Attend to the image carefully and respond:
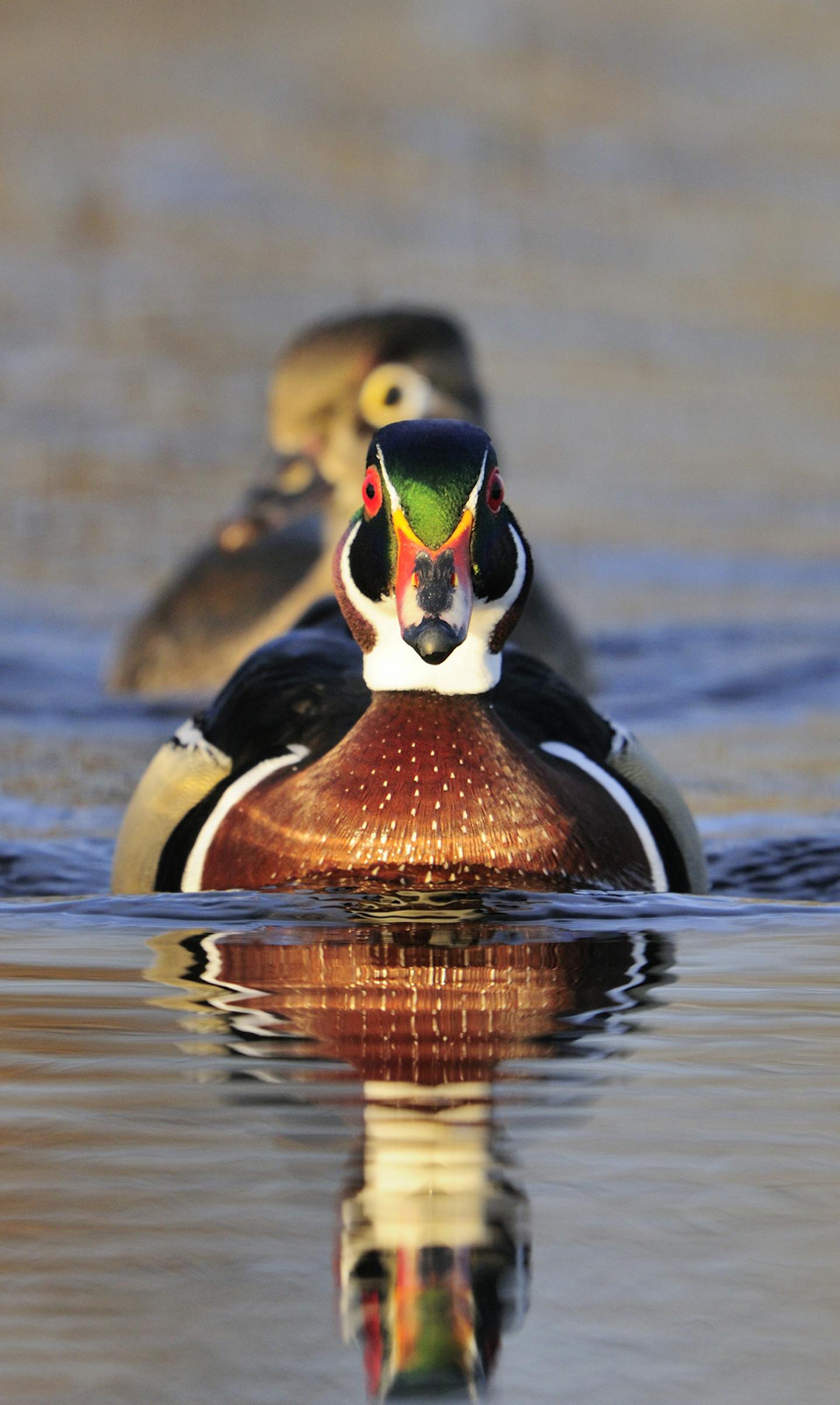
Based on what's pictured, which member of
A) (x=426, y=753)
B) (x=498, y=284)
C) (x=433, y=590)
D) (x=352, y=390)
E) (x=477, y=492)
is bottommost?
(x=426, y=753)

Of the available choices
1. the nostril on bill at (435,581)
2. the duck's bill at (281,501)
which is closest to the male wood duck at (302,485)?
the duck's bill at (281,501)

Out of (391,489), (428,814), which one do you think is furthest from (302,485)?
(428,814)

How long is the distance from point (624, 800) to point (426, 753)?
1.89ft

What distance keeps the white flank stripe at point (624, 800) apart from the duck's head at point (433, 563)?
28 centimetres

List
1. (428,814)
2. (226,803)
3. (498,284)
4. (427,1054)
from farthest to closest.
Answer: (498,284)
(226,803)
(428,814)
(427,1054)

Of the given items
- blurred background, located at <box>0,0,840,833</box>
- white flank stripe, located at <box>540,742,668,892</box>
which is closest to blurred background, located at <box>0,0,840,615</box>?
blurred background, located at <box>0,0,840,833</box>

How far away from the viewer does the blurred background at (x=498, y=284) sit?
36.5ft

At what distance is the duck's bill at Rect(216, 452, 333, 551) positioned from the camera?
8758 millimetres

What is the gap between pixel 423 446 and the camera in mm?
4328

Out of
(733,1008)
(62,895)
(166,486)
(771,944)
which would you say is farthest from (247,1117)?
(166,486)

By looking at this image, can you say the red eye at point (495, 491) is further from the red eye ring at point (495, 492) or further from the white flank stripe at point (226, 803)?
the white flank stripe at point (226, 803)

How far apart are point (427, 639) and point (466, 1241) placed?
1595 mm

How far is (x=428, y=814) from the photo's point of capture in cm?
433

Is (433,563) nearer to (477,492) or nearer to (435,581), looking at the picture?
(435,581)
